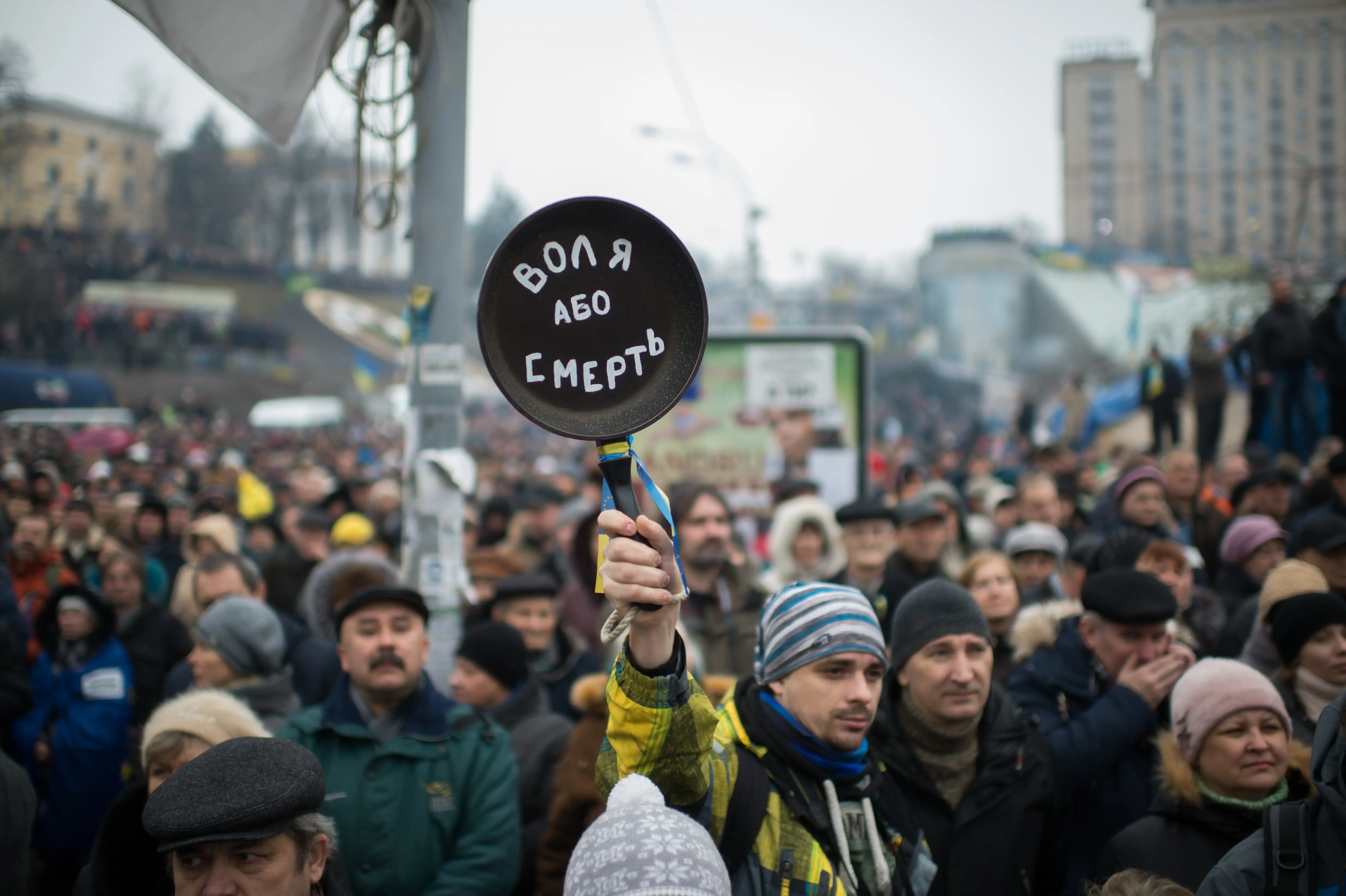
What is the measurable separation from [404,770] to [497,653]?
1113 millimetres

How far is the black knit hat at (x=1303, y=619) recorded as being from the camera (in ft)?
12.1

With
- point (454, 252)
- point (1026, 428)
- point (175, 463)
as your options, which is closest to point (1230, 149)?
point (1026, 428)

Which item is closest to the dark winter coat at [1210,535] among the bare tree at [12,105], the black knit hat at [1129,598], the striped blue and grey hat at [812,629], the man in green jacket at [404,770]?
the black knit hat at [1129,598]

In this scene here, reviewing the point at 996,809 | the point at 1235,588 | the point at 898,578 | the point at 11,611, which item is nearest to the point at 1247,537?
the point at 1235,588

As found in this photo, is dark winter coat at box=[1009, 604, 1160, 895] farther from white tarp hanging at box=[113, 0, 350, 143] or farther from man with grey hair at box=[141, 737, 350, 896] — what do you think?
white tarp hanging at box=[113, 0, 350, 143]

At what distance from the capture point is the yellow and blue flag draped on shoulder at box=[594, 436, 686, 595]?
2.15 metres

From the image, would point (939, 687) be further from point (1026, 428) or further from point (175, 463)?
point (175, 463)

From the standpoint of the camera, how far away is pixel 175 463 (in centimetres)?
1778

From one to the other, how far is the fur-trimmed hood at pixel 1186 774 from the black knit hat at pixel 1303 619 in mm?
547

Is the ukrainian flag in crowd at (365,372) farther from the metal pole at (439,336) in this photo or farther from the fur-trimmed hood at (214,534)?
the metal pole at (439,336)

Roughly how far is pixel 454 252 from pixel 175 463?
15.3 m

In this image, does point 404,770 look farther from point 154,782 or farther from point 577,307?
point 577,307

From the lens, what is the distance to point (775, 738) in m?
2.82

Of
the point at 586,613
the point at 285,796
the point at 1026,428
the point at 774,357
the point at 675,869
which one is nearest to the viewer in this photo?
the point at 675,869
